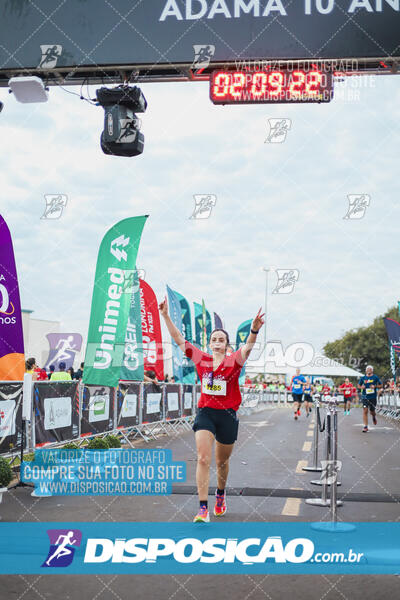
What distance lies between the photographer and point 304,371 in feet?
138

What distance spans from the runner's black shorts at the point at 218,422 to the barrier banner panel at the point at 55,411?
358 cm

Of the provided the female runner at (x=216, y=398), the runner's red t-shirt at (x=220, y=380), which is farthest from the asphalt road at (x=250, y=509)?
the runner's red t-shirt at (x=220, y=380)

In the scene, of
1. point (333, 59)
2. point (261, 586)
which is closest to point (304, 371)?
point (333, 59)

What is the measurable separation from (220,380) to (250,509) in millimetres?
1541

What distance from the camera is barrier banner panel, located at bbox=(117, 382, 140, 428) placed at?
13.0 meters

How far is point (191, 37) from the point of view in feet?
26.7

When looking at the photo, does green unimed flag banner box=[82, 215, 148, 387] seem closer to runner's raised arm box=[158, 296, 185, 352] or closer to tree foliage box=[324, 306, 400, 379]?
runner's raised arm box=[158, 296, 185, 352]

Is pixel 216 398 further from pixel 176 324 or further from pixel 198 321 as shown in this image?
pixel 198 321

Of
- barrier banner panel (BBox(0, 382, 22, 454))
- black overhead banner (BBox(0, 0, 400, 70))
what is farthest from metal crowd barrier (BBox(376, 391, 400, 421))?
black overhead banner (BBox(0, 0, 400, 70))

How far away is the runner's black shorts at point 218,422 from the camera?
250 inches

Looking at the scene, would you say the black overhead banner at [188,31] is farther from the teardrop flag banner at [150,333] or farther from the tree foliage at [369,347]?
the tree foliage at [369,347]

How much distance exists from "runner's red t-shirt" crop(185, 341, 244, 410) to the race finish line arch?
152 inches

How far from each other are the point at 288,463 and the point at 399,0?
7.20 metres

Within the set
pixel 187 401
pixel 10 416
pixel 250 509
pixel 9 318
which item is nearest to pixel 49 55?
pixel 9 318
